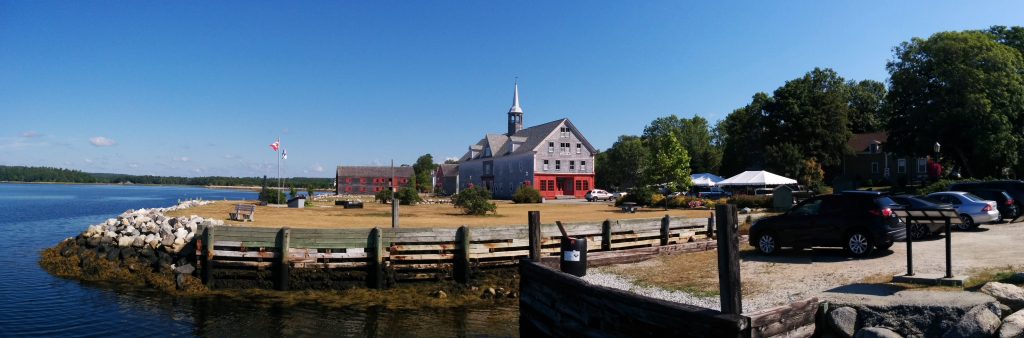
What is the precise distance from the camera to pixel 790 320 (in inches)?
295

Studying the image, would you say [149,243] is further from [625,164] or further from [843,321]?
[625,164]

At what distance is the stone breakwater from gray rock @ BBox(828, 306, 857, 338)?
15.6 meters

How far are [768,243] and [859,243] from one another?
207 centimetres

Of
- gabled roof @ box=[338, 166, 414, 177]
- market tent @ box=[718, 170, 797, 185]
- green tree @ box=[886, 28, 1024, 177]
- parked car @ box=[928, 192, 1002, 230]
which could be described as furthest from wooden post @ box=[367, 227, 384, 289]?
gabled roof @ box=[338, 166, 414, 177]

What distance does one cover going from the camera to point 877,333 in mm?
7363

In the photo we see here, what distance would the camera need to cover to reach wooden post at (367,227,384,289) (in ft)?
51.9

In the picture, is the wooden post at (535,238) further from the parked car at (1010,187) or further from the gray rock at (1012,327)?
the parked car at (1010,187)

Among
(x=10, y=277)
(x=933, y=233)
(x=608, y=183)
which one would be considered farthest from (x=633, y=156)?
(x=10, y=277)

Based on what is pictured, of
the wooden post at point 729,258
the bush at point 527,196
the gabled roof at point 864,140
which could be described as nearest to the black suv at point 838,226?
the wooden post at point 729,258

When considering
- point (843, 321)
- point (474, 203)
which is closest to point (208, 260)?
point (843, 321)

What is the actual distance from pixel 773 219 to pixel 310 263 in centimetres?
1187

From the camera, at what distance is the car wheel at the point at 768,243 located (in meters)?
15.4

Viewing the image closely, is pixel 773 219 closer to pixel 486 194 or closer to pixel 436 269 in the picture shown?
pixel 436 269

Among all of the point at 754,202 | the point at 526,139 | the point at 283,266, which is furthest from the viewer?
the point at 526,139
